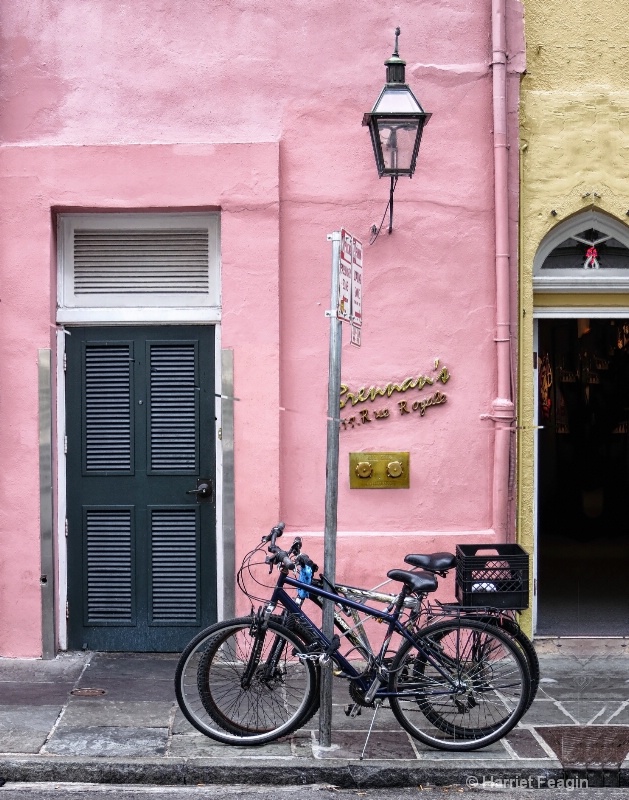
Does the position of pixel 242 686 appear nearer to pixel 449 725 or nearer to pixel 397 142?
pixel 449 725

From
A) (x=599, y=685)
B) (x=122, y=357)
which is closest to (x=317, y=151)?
(x=122, y=357)

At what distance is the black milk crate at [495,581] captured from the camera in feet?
22.1

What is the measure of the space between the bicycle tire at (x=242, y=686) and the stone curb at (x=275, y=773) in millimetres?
318

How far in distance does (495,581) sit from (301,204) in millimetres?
3335

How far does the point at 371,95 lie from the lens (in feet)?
27.4

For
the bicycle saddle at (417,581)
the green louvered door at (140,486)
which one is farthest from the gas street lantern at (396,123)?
the bicycle saddle at (417,581)

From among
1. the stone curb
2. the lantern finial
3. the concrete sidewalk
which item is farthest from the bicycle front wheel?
the lantern finial

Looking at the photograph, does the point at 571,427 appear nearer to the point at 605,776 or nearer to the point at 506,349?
the point at 506,349

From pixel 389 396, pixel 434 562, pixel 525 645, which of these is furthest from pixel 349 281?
pixel 525 645

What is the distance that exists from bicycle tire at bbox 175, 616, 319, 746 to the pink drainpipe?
252 centimetres

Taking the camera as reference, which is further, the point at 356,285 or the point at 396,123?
the point at 396,123

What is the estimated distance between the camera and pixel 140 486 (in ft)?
28.0

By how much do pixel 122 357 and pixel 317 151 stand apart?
7.28 ft

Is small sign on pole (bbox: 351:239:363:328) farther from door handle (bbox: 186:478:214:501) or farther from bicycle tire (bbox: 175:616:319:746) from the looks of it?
door handle (bbox: 186:478:214:501)
